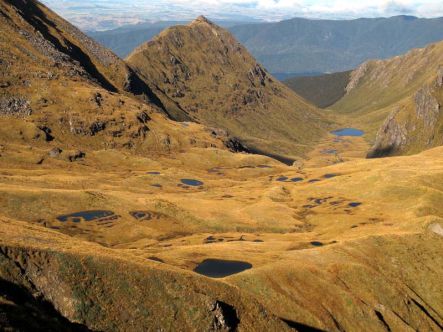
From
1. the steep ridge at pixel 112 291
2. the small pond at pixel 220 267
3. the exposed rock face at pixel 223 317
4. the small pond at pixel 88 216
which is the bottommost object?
the small pond at pixel 88 216

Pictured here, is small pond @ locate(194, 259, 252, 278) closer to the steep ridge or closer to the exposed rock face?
the steep ridge

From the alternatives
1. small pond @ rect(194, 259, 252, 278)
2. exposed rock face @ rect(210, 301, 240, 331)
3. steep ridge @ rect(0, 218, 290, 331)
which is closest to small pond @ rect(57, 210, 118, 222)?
small pond @ rect(194, 259, 252, 278)

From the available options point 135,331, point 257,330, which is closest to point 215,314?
point 257,330

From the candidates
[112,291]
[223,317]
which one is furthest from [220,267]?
[112,291]

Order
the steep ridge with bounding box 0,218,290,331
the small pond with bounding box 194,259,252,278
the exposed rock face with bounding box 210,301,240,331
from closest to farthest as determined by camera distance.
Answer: the steep ridge with bounding box 0,218,290,331
the exposed rock face with bounding box 210,301,240,331
the small pond with bounding box 194,259,252,278

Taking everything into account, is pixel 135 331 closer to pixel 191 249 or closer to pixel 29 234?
pixel 29 234

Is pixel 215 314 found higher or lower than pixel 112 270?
lower

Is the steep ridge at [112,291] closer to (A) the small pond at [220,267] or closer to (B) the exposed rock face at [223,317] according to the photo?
(B) the exposed rock face at [223,317]

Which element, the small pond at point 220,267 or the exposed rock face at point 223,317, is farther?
the small pond at point 220,267

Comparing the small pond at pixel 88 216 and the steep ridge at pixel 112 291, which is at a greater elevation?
the steep ridge at pixel 112 291

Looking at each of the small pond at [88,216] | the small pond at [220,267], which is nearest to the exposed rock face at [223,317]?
the small pond at [220,267]

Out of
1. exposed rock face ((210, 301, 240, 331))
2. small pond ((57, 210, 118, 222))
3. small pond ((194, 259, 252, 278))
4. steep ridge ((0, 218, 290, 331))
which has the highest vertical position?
steep ridge ((0, 218, 290, 331))
